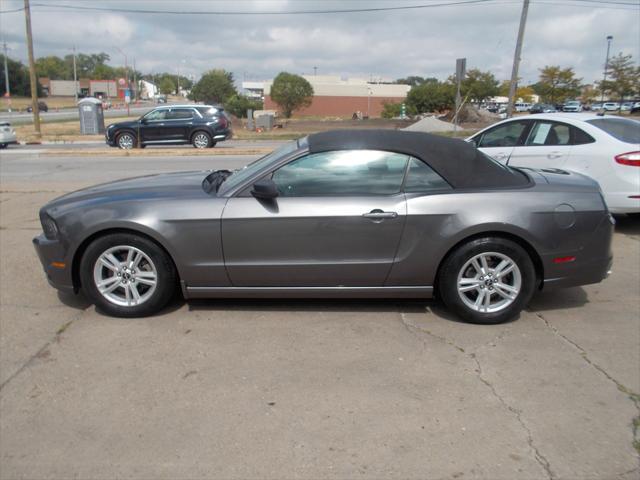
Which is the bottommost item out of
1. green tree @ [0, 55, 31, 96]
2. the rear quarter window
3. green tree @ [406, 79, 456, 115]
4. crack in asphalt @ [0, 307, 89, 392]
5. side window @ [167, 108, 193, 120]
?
crack in asphalt @ [0, 307, 89, 392]

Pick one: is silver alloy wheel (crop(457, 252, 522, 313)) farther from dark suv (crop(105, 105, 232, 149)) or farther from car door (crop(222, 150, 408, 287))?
dark suv (crop(105, 105, 232, 149))

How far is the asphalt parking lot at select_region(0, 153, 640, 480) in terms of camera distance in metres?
2.79

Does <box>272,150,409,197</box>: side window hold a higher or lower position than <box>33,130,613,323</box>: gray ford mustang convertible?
higher

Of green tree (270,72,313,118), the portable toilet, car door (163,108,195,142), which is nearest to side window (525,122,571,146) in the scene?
car door (163,108,195,142)

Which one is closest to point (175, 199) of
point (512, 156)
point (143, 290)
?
point (143, 290)

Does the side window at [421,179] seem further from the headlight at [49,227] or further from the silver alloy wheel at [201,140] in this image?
the silver alloy wheel at [201,140]

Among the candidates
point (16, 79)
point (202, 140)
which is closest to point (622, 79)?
point (202, 140)

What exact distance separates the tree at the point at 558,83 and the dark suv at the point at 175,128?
25.4 metres

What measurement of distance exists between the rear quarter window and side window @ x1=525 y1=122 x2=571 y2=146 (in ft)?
1.04

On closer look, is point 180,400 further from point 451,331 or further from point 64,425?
point 451,331

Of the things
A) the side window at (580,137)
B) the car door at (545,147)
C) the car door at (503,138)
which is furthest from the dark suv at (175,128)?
the side window at (580,137)

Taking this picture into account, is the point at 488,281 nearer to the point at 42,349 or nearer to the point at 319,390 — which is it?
the point at 319,390

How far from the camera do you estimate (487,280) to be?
4.32m

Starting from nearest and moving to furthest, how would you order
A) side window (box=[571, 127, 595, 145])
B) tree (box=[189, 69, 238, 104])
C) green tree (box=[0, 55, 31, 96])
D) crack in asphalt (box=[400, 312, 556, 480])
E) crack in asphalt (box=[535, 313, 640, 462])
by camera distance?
crack in asphalt (box=[400, 312, 556, 480]), crack in asphalt (box=[535, 313, 640, 462]), side window (box=[571, 127, 595, 145]), tree (box=[189, 69, 238, 104]), green tree (box=[0, 55, 31, 96])
